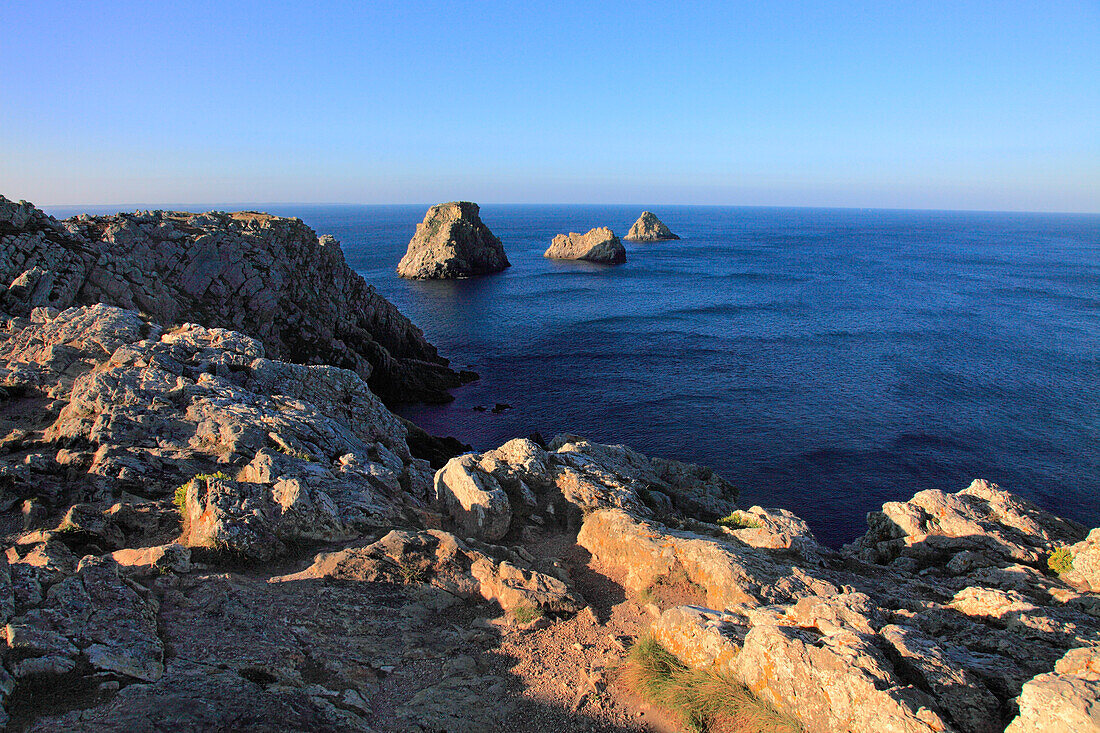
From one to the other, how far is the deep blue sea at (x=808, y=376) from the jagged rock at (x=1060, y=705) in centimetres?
2738

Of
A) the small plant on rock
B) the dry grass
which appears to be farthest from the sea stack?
the dry grass

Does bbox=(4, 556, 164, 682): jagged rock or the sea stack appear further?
the sea stack

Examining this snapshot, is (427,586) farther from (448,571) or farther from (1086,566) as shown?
→ (1086,566)

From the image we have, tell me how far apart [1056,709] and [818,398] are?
47.4m

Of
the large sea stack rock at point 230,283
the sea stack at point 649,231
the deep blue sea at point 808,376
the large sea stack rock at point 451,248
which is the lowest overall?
the deep blue sea at point 808,376

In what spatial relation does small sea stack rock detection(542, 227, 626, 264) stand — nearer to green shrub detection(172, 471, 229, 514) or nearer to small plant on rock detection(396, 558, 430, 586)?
green shrub detection(172, 471, 229, 514)

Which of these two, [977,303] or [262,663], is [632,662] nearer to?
[262,663]

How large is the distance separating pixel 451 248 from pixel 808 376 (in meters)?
84.0

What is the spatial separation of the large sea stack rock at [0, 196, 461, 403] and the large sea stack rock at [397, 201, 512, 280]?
59922mm

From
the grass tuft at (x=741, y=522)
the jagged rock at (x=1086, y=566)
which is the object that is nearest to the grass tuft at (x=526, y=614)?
the grass tuft at (x=741, y=522)

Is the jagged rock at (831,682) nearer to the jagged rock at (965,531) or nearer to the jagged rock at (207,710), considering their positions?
the jagged rock at (207,710)

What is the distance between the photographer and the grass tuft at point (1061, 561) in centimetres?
1733

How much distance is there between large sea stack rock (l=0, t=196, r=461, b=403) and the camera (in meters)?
32.8

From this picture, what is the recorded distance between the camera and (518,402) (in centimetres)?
5200
